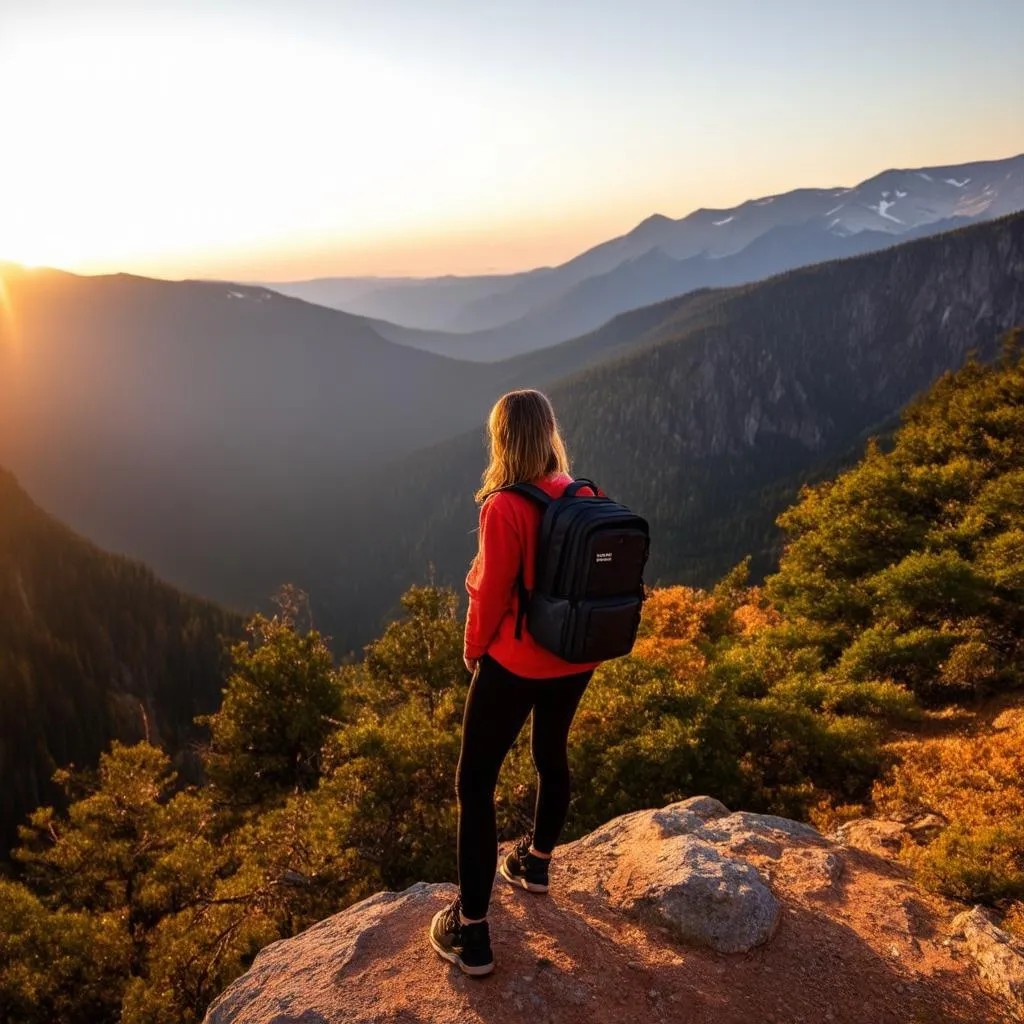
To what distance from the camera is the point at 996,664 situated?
12.2 metres

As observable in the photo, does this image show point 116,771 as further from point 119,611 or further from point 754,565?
point 754,565

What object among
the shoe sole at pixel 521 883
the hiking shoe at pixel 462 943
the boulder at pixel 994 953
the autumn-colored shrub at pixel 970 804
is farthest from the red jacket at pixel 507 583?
the autumn-colored shrub at pixel 970 804

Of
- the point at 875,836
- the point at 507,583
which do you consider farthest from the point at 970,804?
the point at 507,583

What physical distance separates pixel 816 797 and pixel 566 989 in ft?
20.7

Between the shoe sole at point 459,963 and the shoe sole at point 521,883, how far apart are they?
38.0 inches

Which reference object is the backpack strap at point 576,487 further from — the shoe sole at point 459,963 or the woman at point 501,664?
the shoe sole at point 459,963

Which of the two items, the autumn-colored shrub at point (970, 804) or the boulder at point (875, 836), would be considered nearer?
the autumn-colored shrub at point (970, 804)

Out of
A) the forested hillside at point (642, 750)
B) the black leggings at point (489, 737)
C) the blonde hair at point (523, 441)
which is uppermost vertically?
the blonde hair at point (523, 441)

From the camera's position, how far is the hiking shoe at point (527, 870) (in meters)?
5.64

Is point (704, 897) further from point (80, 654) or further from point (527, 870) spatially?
point (80, 654)

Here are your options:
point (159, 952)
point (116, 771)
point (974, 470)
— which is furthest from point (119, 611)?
point (974, 470)

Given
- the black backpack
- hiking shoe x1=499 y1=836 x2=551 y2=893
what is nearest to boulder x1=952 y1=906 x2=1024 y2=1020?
hiking shoe x1=499 y1=836 x2=551 y2=893

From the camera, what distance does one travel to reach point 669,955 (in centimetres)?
515

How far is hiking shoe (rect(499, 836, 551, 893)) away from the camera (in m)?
5.64
